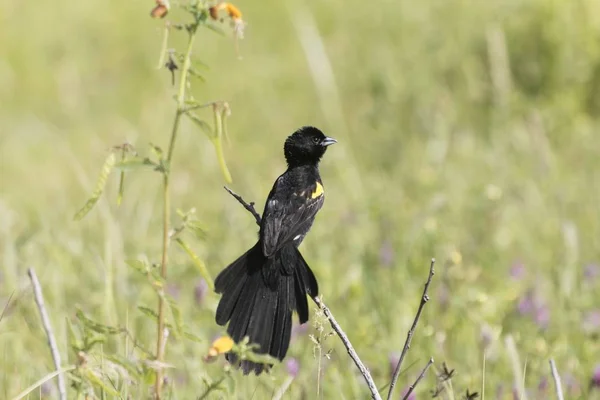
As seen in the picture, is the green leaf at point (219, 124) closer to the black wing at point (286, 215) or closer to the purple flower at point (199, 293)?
the black wing at point (286, 215)

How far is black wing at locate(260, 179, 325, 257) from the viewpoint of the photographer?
256cm

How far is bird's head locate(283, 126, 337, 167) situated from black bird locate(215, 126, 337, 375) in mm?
95

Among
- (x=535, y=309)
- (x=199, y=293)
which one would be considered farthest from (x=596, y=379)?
(x=199, y=293)

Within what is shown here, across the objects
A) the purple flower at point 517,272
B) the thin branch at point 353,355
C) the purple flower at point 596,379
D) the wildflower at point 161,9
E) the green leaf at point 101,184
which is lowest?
the purple flower at point 596,379

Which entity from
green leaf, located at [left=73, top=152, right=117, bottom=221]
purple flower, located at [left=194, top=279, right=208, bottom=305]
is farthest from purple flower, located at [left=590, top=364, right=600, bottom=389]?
green leaf, located at [left=73, top=152, right=117, bottom=221]

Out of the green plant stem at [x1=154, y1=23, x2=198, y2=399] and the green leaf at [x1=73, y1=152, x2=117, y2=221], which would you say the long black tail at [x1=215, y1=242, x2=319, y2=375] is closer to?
the green plant stem at [x1=154, y1=23, x2=198, y2=399]

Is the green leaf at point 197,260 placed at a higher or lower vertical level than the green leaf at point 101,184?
lower

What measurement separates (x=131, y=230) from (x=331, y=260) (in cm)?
112

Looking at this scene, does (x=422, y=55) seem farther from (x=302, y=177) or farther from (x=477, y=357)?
(x=302, y=177)

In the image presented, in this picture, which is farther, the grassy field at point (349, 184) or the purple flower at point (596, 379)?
the grassy field at point (349, 184)

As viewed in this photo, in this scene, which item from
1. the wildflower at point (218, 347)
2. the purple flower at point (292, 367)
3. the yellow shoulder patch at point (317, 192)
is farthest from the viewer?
the purple flower at point (292, 367)

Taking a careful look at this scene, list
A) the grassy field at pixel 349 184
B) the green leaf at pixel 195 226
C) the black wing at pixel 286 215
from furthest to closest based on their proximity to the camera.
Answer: the grassy field at pixel 349 184, the black wing at pixel 286 215, the green leaf at pixel 195 226

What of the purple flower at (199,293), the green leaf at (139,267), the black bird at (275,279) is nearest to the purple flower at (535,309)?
the purple flower at (199,293)

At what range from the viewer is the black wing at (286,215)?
8.40 ft
